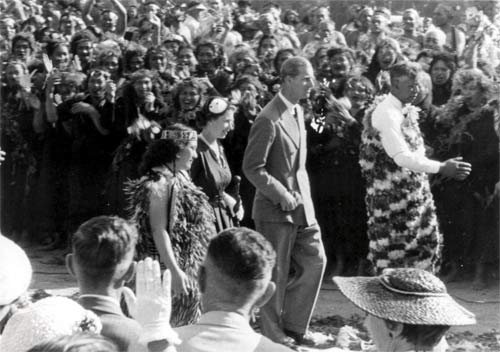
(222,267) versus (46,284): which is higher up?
(222,267)

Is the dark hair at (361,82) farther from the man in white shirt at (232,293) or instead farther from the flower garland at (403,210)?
the man in white shirt at (232,293)

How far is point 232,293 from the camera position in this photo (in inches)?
125

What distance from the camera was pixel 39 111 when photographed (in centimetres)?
887

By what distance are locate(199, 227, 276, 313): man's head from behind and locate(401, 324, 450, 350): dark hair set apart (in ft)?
1.71

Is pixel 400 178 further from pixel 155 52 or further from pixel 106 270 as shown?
Answer: pixel 155 52

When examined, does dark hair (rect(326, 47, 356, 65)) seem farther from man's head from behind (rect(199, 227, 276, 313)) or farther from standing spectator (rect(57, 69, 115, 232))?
man's head from behind (rect(199, 227, 276, 313))

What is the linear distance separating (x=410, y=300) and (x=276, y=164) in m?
3.01

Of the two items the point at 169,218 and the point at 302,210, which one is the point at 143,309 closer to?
the point at 169,218

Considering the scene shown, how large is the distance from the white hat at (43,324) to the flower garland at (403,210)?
3.56m

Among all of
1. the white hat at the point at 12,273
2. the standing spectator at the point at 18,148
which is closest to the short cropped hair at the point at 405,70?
the white hat at the point at 12,273

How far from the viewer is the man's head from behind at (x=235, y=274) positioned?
318 centimetres

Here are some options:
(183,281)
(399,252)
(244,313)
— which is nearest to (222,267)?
(244,313)

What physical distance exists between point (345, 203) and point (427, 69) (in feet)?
5.53

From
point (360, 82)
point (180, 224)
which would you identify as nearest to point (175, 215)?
point (180, 224)
